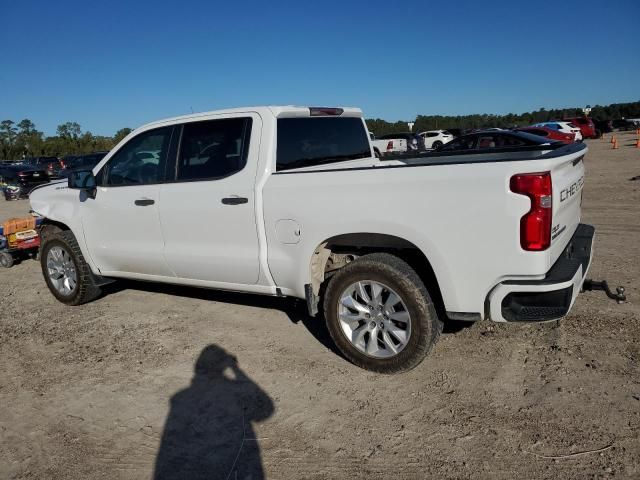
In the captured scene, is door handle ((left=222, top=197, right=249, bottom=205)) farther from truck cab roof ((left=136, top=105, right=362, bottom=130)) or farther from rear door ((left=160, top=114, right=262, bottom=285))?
truck cab roof ((left=136, top=105, right=362, bottom=130))

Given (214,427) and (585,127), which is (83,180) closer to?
(214,427)

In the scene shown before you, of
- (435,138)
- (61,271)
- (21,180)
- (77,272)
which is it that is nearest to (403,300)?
(77,272)

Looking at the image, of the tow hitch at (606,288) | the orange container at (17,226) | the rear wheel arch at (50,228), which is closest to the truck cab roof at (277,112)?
the rear wheel arch at (50,228)

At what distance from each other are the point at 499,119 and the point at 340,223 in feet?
268

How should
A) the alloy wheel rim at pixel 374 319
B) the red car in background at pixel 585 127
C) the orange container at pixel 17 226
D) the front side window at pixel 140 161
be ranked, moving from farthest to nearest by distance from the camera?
the red car in background at pixel 585 127 < the orange container at pixel 17 226 < the front side window at pixel 140 161 < the alloy wheel rim at pixel 374 319

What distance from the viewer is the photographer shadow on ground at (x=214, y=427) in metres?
2.83

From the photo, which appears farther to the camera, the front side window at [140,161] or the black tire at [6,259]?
the black tire at [6,259]

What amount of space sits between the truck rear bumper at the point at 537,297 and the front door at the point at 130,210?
304cm

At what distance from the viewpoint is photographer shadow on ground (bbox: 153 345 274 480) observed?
2.83 m

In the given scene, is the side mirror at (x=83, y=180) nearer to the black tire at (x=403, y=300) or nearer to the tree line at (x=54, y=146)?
the black tire at (x=403, y=300)

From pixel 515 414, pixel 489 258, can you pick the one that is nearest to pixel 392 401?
pixel 515 414

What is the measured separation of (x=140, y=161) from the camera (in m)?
4.92

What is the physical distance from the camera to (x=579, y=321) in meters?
4.29

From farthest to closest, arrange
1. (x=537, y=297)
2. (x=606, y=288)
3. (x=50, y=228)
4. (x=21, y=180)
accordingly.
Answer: (x=21, y=180)
(x=50, y=228)
(x=606, y=288)
(x=537, y=297)
